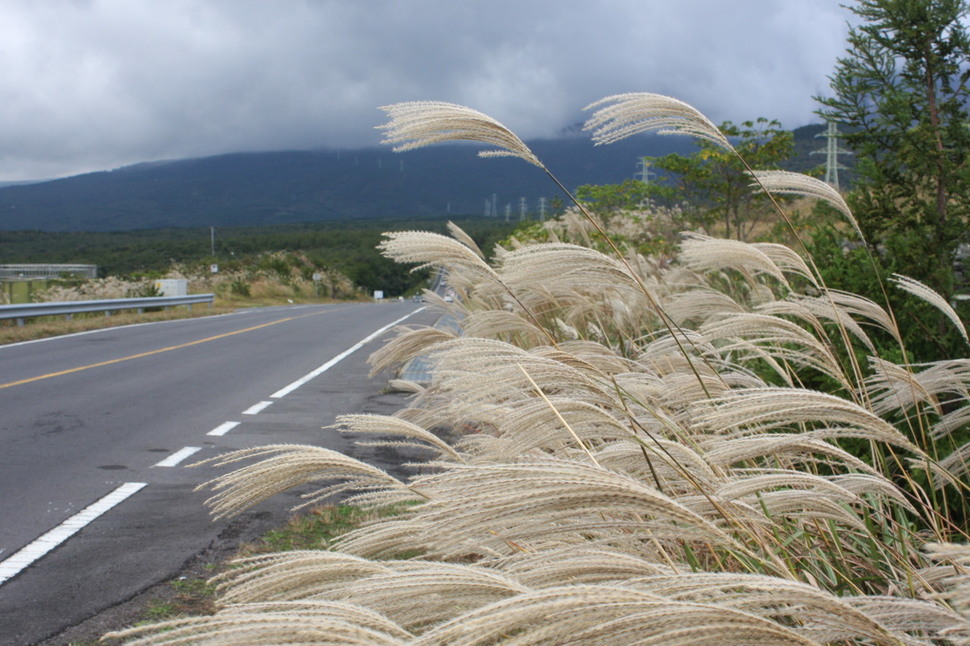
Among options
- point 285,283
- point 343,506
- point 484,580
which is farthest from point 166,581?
point 285,283

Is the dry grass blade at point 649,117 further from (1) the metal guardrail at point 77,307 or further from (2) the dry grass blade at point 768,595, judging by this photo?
(1) the metal guardrail at point 77,307

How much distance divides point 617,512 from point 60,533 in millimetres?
4548

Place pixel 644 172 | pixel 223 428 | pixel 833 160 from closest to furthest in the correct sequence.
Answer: pixel 223 428 → pixel 833 160 → pixel 644 172

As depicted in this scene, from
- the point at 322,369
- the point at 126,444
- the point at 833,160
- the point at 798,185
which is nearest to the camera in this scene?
the point at 798,185

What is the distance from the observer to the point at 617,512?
1628 mm

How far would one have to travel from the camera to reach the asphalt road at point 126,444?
4402mm

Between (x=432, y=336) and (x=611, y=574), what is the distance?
313cm

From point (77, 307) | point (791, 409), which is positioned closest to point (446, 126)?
point (791, 409)

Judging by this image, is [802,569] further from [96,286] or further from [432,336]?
[96,286]

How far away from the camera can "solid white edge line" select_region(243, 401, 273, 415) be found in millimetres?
9664

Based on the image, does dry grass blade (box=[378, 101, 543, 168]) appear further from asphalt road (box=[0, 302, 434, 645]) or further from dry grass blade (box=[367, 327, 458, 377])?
asphalt road (box=[0, 302, 434, 645])

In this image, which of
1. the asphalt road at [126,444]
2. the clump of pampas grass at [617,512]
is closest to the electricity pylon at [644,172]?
the asphalt road at [126,444]

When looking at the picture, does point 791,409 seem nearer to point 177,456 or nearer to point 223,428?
point 177,456

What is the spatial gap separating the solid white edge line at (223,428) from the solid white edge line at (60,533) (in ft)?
6.58
